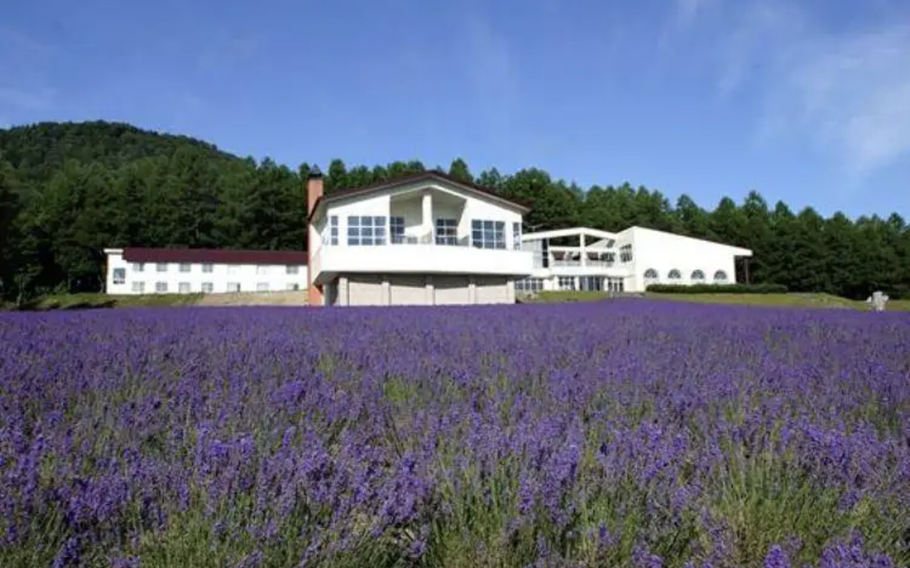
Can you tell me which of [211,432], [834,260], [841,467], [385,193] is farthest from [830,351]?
[834,260]

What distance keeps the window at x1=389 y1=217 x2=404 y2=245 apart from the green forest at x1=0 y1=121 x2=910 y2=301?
84.3 feet

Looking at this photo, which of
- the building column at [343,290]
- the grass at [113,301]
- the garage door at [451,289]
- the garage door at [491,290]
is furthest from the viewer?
the grass at [113,301]

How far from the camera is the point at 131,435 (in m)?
2.87

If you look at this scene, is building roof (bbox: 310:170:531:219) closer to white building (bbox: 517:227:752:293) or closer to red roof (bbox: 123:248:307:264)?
red roof (bbox: 123:248:307:264)

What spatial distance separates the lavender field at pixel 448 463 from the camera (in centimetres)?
190

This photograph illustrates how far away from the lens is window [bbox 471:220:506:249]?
93.1 feet

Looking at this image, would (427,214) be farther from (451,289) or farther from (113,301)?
(113,301)

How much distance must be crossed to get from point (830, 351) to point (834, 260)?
71.5 m

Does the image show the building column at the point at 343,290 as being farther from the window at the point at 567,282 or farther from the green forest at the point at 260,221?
the window at the point at 567,282

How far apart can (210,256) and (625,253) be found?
3592 cm

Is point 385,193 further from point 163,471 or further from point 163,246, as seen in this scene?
point 163,246

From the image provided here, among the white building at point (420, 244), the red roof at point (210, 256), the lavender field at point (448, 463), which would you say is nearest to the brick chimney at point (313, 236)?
the white building at point (420, 244)

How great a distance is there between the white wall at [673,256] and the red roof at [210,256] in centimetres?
2861

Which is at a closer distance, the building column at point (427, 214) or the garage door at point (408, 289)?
the garage door at point (408, 289)
